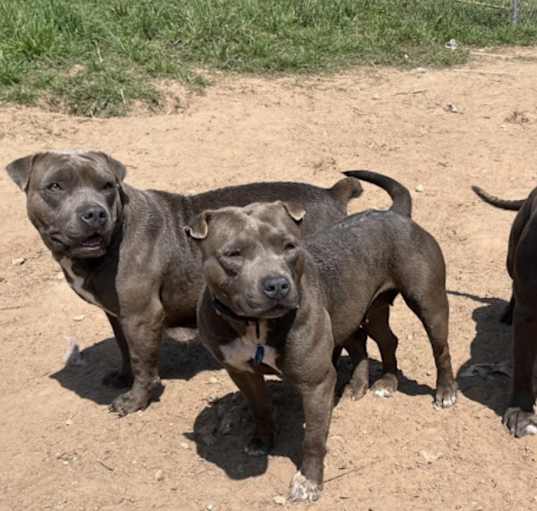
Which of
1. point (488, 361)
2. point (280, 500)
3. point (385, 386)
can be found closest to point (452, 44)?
point (488, 361)

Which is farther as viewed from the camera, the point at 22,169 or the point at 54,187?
the point at 22,169

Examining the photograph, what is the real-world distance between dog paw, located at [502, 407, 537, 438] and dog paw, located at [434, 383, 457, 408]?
0.40 m

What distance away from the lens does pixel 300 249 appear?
13.1ft

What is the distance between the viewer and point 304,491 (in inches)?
171

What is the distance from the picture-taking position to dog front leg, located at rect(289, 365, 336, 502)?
4.18 metres

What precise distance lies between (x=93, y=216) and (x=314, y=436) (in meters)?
1.71

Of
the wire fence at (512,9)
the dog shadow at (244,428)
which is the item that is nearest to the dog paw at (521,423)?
the dog shadow at (244,428)

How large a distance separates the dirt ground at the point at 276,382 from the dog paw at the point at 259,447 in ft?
0.21

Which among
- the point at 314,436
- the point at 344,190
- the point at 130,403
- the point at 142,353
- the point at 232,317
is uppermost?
the point at 232,317

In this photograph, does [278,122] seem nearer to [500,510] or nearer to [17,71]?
[17,71]

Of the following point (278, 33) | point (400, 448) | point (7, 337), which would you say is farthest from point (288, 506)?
point (278, 33)

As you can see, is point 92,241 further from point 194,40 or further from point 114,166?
point 194,40

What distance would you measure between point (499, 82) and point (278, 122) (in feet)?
10.0

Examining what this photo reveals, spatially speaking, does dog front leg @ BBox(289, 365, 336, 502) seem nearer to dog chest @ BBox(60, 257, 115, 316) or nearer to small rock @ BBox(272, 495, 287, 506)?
small rock @ BBox(272, 495, 287, 506)
